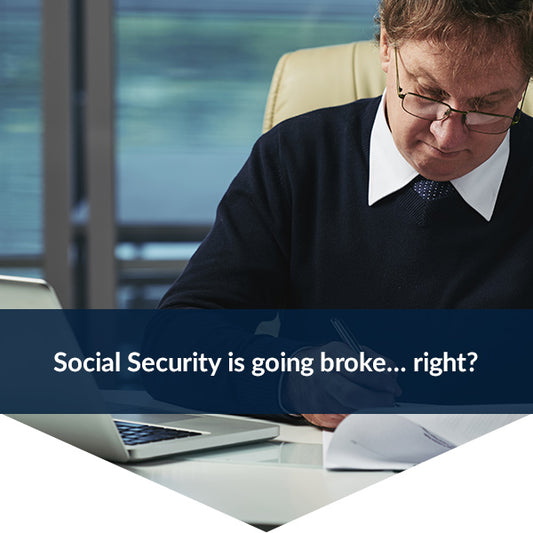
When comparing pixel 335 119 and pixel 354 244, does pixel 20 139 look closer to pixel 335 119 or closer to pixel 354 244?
pixel 335 119

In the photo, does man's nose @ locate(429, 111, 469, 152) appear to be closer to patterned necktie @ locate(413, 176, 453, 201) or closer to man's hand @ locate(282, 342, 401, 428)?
patterned necktie @ locate(413, 176, 453, 201)

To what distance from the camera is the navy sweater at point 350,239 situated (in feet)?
3.94

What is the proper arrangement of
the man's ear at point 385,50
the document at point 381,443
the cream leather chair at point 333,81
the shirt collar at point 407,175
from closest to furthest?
the document at point 381,443
the man's ear at point 385,50
the shirt collar at point 407,175
the cream leather chair at point 333,81

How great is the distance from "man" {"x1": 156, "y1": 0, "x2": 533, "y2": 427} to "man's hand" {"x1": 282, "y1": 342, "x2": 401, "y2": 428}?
0.27 meters

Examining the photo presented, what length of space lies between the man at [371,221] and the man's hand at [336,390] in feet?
0.90

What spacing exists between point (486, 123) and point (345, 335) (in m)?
0.34

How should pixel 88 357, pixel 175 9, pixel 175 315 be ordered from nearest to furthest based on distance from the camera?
pixel 88 357 < pixel 175 315 < pixel 175 9

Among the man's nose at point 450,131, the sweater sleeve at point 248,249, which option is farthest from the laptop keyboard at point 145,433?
the man's nose at point 450,131

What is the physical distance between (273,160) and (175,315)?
34 centimetres

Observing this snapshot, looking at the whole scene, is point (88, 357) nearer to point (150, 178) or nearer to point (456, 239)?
point (456, 239)

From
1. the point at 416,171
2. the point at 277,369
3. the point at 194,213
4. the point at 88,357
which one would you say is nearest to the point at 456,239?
the point at 416,171

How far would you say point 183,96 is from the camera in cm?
269

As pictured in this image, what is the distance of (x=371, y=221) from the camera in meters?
1.23

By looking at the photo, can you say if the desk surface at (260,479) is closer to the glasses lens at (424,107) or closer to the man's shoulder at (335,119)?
the glasses lens at (424,107)
